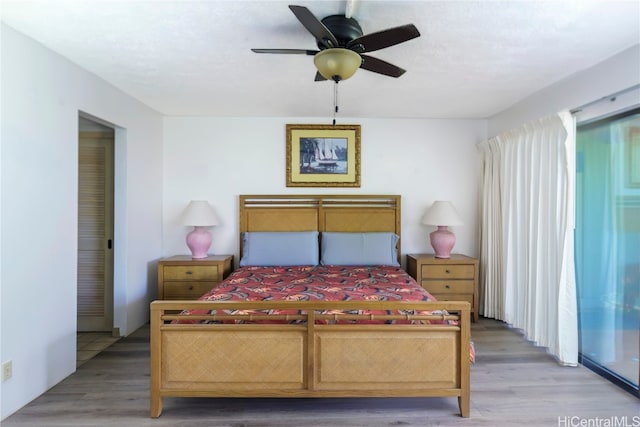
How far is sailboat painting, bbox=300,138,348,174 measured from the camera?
13.0ft

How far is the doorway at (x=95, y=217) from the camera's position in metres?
3.24

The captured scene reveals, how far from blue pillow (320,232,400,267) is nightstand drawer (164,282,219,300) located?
4.45ft

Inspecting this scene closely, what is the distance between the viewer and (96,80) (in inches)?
108

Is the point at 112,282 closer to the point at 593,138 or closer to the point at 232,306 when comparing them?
the point at 232,306

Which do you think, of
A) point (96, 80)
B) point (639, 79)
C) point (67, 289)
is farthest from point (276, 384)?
point (639, 79)

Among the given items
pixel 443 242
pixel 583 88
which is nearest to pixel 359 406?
pixel 443 242

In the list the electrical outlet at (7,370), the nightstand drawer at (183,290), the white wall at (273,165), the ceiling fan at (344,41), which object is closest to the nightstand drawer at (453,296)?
the white wall at (273,165)

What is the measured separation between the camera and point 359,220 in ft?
12.8

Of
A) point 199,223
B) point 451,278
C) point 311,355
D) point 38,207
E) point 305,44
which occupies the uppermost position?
point 305,44

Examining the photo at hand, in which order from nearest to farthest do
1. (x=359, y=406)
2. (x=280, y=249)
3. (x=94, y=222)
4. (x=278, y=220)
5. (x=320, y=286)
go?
(x=359, y=406) → (x=320, y=286) → (x=94, y=222) → (x=280, y=249) → (x=278, y=220)

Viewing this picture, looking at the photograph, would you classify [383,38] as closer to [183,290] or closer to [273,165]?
[273,165]

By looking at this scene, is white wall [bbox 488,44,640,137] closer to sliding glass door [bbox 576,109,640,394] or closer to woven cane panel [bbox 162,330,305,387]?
sliding glass door [bbox 576,109,640,394]

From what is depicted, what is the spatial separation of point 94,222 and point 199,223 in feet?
3.28

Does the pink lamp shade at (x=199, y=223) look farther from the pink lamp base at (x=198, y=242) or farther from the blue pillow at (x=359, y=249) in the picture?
the blue pillow at (x=359, y=249)
